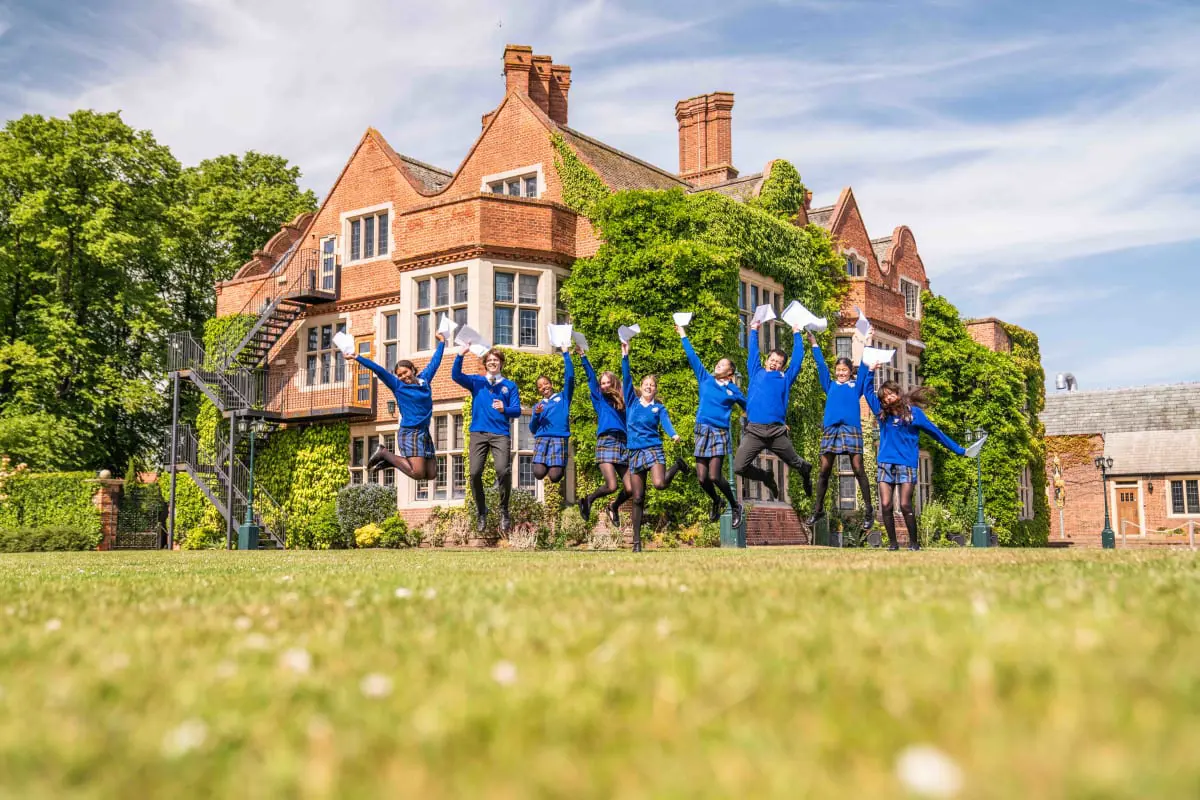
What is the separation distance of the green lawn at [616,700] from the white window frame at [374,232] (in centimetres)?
2553

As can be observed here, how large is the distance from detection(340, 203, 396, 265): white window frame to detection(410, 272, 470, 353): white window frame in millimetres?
2823

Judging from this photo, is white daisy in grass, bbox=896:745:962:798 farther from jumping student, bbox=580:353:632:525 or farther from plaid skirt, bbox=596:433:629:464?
plaid skirt, bbox=596:433:629:464

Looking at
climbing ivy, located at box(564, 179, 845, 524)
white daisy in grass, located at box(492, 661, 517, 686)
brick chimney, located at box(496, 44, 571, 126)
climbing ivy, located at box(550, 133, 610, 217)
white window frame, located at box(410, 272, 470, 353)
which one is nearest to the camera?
white daisy in grass, located at box(492, 661, 517, 686)

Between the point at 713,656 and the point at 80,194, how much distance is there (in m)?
38.6

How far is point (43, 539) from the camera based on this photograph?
27.9 meters

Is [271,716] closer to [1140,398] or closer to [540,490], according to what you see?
[540,490]

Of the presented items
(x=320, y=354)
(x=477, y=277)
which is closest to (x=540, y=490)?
(x=477, y=277)

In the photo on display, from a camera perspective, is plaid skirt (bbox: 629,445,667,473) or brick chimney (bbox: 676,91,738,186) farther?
brick chimney (bbox: 676,91,738,186)

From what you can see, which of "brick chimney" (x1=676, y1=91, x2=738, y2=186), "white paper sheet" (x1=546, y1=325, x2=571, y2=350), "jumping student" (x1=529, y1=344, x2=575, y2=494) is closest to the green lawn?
"white paper sheet" (x1=546, y1=325, x2=571, y2=350)

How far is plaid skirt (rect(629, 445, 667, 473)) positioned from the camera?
14133 millimetres

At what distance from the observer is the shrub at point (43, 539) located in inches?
1084

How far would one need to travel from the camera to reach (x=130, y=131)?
3769cm

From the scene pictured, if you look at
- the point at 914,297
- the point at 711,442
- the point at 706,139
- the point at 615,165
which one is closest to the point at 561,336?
the point at 711,442

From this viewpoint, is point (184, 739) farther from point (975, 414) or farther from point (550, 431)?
point (975, 414)
